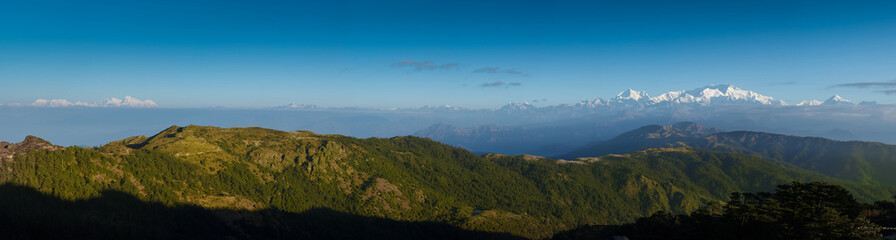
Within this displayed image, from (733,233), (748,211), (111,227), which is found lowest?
(111,227)

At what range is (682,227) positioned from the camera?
9950 centimetres

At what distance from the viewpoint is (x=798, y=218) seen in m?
72.0

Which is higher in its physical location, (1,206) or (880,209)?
(880,209)

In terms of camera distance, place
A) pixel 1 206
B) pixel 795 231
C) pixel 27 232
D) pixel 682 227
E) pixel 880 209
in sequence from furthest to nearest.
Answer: pixel 1 206 < pixel 27 232 < pixel 682 227 < pixel 880 209 < pixel 795 231

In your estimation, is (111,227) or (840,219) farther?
(111,227)

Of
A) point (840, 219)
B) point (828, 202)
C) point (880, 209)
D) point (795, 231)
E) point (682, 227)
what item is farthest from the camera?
point (682, 227)

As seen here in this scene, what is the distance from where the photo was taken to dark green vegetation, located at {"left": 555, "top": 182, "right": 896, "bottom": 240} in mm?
62562

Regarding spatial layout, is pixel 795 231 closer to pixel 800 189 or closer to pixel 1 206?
pixel 800 189

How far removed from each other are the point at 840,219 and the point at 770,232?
10.9m

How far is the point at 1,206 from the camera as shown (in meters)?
184

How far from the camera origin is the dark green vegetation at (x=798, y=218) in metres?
62.6

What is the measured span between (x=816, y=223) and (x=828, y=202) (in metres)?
20.7

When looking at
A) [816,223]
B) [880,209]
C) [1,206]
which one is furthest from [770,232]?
[1,206]

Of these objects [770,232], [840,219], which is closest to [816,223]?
[840,219]
